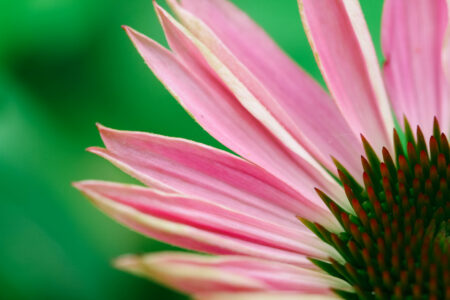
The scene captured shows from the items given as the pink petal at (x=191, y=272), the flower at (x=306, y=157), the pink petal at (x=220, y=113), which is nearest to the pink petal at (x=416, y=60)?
the flower at (x=306, y=157)

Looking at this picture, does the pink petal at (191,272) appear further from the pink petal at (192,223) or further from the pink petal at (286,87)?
the pink petal at (286,87)

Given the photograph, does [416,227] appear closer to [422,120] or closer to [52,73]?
[422,120]

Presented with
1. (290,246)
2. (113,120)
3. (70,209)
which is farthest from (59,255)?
(290,246)

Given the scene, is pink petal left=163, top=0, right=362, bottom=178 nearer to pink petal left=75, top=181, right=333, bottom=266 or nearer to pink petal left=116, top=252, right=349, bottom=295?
pink petal left=75, top=181, right=333, bottom=266

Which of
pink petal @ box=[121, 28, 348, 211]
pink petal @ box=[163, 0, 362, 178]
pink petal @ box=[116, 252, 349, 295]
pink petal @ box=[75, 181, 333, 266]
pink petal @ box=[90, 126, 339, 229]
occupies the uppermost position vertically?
pink petal @ box=[163, 0, 362, 178]

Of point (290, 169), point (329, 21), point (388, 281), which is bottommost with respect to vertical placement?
point (388, 281)

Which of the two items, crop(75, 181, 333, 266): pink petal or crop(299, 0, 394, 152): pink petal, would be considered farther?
crop(299, 0, 394, 152): pink petal

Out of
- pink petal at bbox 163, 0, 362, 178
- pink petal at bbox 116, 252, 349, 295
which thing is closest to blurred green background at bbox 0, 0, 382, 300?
pink petal at bbox 163, 0, 362, 178
